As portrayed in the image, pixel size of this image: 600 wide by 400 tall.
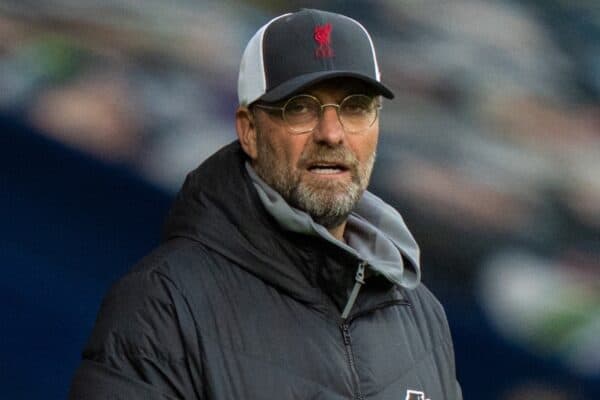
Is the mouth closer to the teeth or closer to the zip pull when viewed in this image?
the teeth

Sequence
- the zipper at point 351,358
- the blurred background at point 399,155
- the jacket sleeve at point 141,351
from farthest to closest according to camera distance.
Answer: the blurred background at point 399,155 < the zipper at point 351,358 < the jacket sleeve at point 141,351

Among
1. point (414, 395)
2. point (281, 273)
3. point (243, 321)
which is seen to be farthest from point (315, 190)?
point (414, 395)

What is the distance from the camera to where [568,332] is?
3.67 metres

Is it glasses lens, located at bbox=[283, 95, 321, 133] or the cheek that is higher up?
glasses lens, located at bbox=[283, 95, 321, 133]

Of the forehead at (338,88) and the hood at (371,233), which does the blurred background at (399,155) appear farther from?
the forehead at (338,88)

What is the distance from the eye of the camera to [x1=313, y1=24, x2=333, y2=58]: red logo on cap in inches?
94.6

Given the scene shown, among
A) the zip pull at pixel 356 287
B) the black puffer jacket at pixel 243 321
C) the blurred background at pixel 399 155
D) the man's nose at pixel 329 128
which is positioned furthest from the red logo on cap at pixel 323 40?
the blurred background at pixel 399 155

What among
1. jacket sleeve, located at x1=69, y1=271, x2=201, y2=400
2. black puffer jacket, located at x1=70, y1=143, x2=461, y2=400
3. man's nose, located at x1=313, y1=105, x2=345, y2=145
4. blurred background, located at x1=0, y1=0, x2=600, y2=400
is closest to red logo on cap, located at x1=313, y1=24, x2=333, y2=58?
man's nose, located at x1=313, y1=105, x2=345, y2=145

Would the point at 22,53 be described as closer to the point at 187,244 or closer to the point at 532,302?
the point at 187,244

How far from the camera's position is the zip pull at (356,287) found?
7.85 feet

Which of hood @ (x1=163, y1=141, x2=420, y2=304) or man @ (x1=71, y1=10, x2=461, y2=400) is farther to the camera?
hood @ (x1=163, y1=141, x2=420, y2=304)

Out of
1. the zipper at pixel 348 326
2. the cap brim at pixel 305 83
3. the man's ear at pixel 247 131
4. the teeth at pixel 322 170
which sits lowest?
the zipper at pixel 348 326

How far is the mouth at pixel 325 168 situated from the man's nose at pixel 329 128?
4 centimetres

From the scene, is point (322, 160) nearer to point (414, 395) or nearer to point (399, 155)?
point (414, 395)
